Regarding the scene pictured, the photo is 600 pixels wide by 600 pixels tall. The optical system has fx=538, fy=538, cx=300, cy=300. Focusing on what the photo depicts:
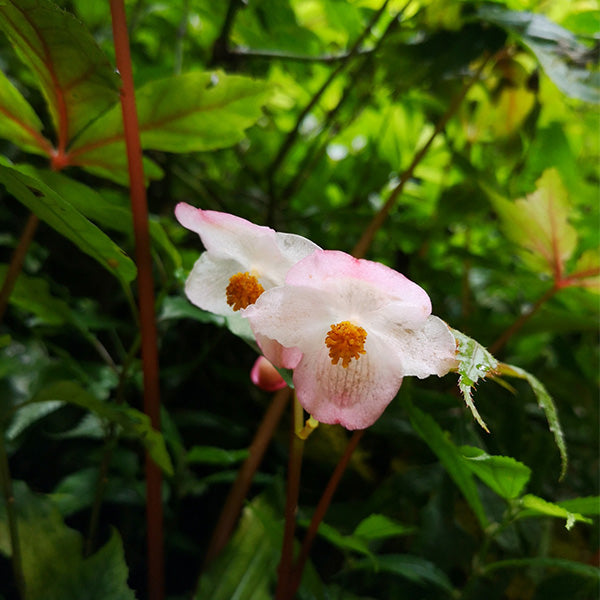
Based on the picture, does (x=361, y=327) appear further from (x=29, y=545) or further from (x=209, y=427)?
(x=209, y=427)

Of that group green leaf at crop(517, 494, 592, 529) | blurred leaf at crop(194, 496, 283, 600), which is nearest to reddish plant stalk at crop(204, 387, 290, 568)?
blurred leaf at crop(194, 496, 283, 600)

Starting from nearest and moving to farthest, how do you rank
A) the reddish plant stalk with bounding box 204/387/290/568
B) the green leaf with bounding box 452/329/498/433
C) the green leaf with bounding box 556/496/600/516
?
1. the green leaf with bounding box 452/329/498/433
2. the green leaf with bounding box 556/496/600/516
3. the reddish plant stalk with bounding box 204/387/290/568

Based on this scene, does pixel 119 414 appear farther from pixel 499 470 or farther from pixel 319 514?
pixel 499 470

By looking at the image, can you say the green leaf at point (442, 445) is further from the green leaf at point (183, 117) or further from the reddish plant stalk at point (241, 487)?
the green leaf at point (183, 117)

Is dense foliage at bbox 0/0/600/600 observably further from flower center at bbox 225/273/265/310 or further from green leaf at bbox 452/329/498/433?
flower center at bbox 225/273/265/310

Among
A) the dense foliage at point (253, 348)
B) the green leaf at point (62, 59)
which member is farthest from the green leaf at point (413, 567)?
the green leaf at point (62, 59)

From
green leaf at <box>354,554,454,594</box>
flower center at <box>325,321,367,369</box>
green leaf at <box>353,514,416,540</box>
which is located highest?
flower center at <box>325,321,367,369</box>

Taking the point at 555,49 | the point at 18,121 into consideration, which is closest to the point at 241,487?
the point at 18,121

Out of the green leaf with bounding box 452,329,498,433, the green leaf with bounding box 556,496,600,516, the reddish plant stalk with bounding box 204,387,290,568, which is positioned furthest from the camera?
the reddish plant stalk with bounding box 204,387,290,568
